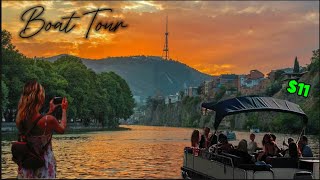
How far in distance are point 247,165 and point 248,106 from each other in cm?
317

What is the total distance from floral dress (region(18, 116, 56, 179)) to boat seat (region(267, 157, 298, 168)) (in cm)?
937

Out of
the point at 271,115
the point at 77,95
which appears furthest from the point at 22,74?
the point at 271,115

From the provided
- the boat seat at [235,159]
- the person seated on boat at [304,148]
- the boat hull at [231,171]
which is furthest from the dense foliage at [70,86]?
the boat seat at [235,159]

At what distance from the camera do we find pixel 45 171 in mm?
9117

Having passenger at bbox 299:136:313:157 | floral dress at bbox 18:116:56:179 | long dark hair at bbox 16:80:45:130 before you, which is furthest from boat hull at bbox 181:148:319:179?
long dark hair at bbox 16:80:45:130

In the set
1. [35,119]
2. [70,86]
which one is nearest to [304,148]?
[35,119]

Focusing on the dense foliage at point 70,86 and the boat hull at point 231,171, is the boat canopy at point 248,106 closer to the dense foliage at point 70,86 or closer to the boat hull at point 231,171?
the boat hull at point 231,171

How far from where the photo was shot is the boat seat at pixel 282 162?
16.8 m

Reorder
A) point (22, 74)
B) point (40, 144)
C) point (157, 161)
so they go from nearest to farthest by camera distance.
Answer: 1. point (40, 144)
2. point (157, 161)
3. point (22, 74)

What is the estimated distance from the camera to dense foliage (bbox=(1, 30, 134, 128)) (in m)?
84.3

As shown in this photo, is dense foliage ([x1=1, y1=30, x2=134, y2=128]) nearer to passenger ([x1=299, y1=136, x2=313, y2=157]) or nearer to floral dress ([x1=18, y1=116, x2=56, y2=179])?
passenger ([x1=299, y1=136, x2=313, y2=157])

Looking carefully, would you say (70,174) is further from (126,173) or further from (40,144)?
(40,144)

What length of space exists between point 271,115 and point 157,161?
13280cm

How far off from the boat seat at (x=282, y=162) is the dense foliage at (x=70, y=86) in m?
52.7
